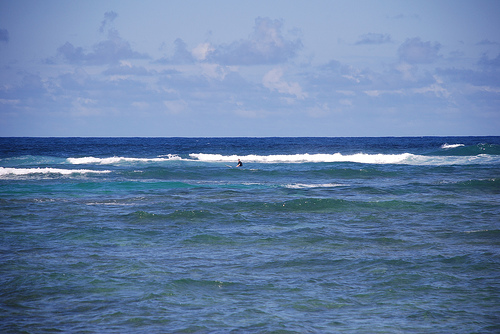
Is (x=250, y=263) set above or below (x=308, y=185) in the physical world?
below

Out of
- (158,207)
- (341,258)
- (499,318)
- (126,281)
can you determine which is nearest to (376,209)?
(341,258)

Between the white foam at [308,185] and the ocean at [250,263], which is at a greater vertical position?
the white foam at [308,185]

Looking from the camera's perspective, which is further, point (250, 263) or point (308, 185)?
point (308, 185)

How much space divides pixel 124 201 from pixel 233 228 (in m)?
6.99

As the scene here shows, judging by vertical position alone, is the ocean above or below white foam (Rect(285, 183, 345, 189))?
below

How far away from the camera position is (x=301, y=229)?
1298cm

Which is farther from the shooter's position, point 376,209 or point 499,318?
point 376,209

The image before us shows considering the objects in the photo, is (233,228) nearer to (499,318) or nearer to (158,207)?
(158,207)

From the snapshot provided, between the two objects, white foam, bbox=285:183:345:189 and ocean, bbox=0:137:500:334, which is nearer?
ocean, bbox=0:137:500:334

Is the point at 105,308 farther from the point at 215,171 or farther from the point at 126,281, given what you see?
the point at 215,171

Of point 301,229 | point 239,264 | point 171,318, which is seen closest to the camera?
point 171,318

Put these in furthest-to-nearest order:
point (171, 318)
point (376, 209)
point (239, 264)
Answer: point (376, 209) → point (239, 264) → point (171, 318)

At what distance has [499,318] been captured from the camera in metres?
7.01

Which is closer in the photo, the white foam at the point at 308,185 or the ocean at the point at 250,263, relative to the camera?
the ocean at the point at 250,263
